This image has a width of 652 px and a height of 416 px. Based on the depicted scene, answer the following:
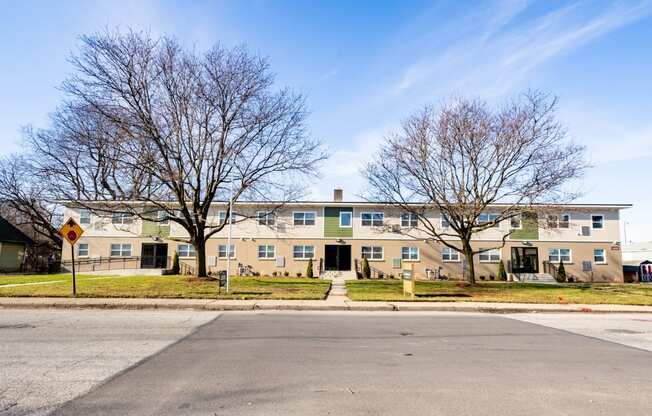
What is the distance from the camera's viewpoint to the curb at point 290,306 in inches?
571

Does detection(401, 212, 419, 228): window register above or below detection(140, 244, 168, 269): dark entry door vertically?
above

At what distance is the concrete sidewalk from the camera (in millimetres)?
14539

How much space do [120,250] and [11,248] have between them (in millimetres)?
14951

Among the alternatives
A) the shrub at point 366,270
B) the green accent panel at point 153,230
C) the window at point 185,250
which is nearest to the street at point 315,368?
the shrub at point 366,270

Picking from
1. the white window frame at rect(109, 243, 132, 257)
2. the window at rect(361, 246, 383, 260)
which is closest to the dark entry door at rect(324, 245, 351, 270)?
the window at rect(361, 246, 383, 260)

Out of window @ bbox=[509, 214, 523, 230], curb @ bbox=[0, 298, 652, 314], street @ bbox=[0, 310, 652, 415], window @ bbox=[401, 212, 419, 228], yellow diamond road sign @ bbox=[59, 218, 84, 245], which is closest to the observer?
street @ bbox=[0, 310, 652, 415]

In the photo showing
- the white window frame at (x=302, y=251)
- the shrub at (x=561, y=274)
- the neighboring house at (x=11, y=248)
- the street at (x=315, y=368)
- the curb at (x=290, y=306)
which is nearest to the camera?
the street at (x=315, y=368)

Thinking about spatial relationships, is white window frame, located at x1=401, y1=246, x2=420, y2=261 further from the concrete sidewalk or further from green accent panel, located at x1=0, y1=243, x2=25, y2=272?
green accent panel, located at x1=0, y1=243, x2=25, y2=272

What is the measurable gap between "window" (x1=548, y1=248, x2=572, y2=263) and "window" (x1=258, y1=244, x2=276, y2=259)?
22.5 meters

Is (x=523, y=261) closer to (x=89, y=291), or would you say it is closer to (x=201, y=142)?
(x=201, y=142)

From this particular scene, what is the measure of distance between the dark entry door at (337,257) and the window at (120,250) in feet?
53.5

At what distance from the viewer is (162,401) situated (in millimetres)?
4887

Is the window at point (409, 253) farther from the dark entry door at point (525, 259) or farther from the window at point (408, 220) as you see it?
the dark entry door at point (525, 259)

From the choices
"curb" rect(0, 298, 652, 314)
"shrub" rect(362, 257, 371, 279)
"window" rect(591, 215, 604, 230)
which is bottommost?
"curb" rect(0, 298, 652, 314)
